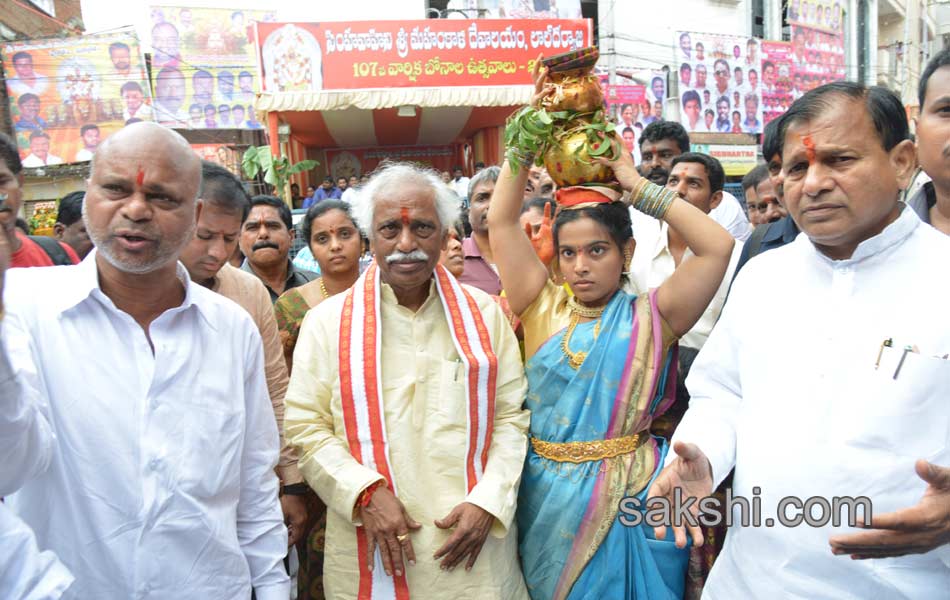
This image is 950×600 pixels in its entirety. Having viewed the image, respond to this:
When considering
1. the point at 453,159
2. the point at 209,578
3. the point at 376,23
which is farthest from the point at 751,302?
the point at 453,159

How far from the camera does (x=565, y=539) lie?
2.26 m

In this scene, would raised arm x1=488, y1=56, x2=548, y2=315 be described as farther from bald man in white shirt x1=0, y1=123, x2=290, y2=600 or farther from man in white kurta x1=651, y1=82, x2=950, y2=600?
bald man in white shirt x1=0, y1=123, x2=290, y2=600

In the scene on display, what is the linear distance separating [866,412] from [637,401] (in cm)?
84

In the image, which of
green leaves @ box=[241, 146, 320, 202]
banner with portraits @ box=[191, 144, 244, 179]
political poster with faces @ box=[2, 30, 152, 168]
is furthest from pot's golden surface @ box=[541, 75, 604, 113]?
political poster with faces @ box=[2, 30, 152, 168]

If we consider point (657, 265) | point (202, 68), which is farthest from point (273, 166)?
point (202, 68)

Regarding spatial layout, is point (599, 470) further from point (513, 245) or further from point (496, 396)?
point (513, 245)

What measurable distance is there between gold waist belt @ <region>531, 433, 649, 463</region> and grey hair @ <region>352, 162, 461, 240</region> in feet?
3.04

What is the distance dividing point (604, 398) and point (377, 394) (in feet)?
2.59

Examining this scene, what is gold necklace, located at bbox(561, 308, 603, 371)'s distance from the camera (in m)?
2.32

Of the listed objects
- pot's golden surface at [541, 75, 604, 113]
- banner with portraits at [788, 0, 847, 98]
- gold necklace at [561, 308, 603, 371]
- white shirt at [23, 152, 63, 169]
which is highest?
banner with portraits at [788, 0, 847, 98]

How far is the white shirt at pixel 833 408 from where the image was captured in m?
1.51

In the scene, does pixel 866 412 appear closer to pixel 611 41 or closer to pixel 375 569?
pixel 375 569

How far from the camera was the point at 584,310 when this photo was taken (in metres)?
2.43

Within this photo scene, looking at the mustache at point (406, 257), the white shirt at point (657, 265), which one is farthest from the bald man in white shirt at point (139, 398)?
the white shirt at point (657, 265)
